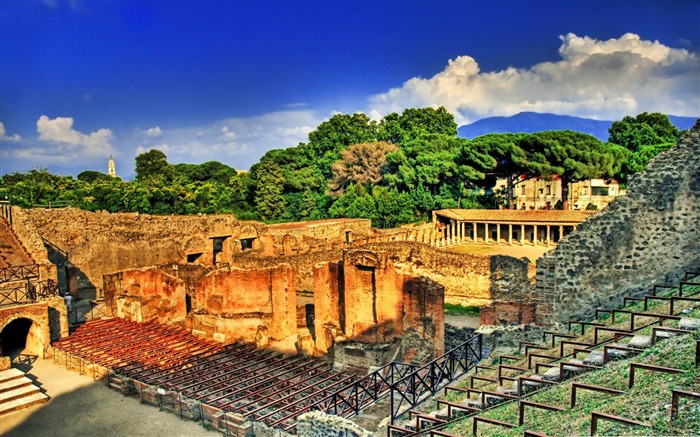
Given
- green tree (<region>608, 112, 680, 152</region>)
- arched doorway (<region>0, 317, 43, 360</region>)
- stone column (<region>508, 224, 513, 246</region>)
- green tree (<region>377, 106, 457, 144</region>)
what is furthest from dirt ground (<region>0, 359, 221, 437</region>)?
green tree (<region>608, 112, 680, 152</region>)

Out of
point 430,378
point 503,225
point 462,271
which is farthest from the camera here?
point 503,225

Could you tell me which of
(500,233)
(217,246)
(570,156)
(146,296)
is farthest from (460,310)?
(217,246)

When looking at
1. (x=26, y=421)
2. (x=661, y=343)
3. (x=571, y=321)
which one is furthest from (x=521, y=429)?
(x=26, y=421)

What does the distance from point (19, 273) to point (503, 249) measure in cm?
3241

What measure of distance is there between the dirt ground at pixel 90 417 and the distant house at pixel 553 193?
4642 cm

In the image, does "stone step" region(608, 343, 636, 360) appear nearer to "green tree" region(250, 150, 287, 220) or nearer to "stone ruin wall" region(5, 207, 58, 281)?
"stone ruin wall" region(5, 207, 58, 281)

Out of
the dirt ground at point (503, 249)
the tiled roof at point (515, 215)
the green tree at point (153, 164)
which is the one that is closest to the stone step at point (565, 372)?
the dirt ground at point (503, 249)

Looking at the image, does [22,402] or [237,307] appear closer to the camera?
[22,402]

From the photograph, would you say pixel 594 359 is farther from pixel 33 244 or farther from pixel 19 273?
pixel 33 244

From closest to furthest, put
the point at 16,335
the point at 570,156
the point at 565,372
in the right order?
the point at 565,372 < the point at 16,335 < the point at 570,156

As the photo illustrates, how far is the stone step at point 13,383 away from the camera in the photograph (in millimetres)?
16484

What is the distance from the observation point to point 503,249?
140 feet

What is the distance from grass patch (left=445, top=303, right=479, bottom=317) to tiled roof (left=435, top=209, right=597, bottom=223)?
61.1 ft

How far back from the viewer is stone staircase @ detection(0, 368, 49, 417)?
1569 cm
